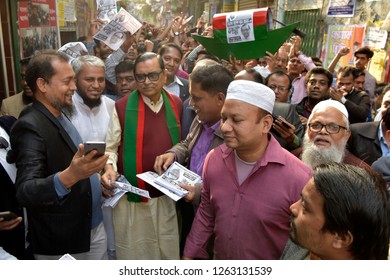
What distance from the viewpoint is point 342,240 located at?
107 centimetres

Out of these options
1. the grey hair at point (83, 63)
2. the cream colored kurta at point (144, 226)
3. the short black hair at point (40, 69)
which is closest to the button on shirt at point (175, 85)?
the grey hair at point (83, 63)

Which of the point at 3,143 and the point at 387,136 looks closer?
the point at 3,143

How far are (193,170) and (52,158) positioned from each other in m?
0.89

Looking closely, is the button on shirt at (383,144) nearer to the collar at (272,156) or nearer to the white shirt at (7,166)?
the collar at (272,156)

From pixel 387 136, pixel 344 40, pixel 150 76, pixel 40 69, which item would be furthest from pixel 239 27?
pixel 344 40

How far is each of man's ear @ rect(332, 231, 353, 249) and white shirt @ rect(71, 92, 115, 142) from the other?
6.41ft

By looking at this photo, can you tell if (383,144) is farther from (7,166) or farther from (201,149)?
(7,166)

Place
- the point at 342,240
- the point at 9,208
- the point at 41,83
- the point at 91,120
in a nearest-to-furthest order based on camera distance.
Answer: the point at 342,240
the point at 9,208
the point at 41,83
the point at 91,120

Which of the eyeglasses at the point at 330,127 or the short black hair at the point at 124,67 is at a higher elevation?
the short black hair at the point at 124,67

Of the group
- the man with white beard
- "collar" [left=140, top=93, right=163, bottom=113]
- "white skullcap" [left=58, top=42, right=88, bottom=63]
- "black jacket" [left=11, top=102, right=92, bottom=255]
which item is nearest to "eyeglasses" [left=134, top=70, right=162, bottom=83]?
"collar" [left=140, top=93, right=163, bottom=113]

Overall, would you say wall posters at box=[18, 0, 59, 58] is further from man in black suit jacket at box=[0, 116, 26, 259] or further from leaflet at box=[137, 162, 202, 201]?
leaflet at box=[137, 162, 202, 201]

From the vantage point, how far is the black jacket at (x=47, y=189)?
169 cm

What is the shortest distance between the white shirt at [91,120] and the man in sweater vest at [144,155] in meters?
0.18

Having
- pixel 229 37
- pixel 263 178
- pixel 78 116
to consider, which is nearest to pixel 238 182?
pixel 263 178
